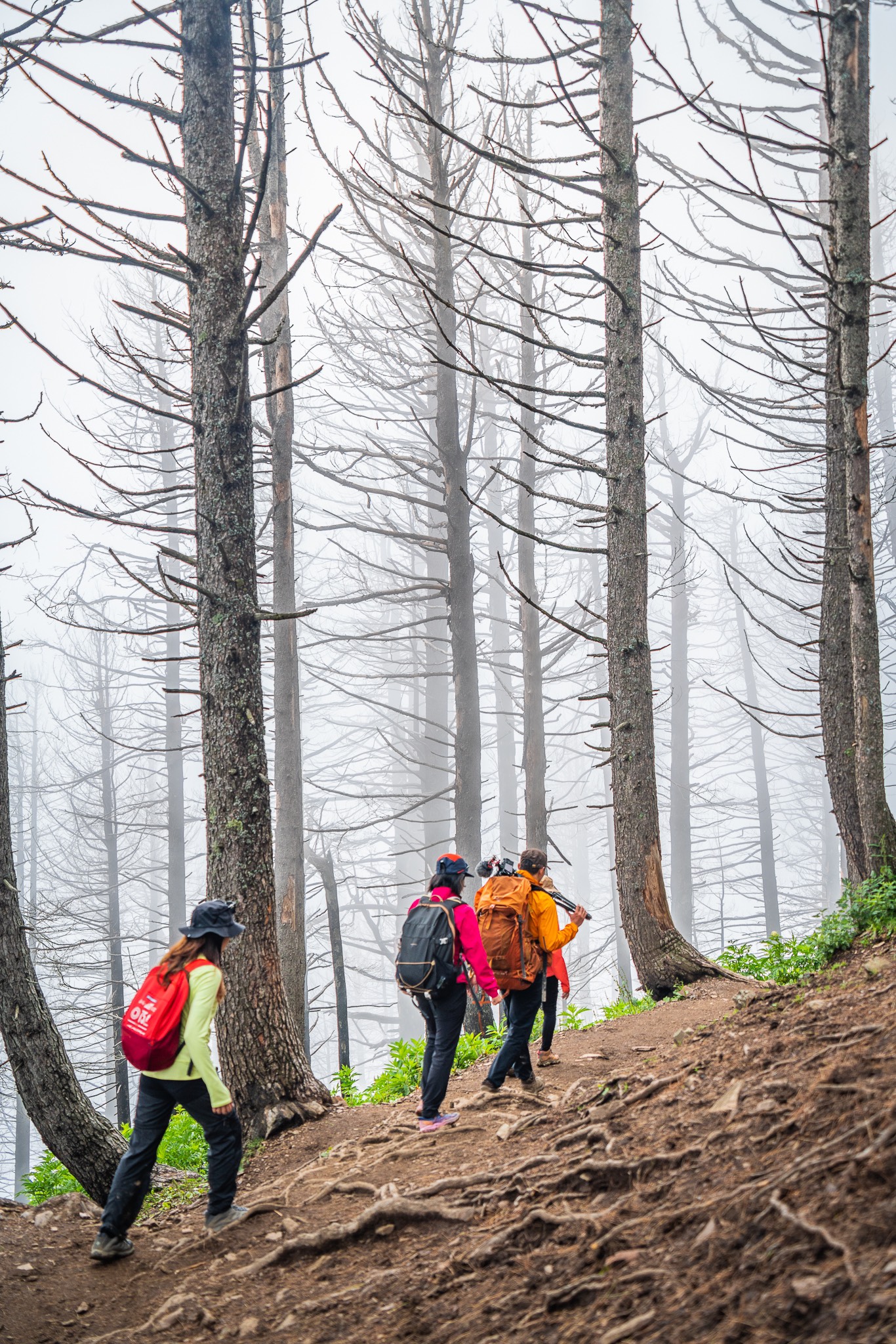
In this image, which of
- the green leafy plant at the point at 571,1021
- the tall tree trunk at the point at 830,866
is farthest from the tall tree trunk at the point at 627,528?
the tall tree trunk at the point at 830,866

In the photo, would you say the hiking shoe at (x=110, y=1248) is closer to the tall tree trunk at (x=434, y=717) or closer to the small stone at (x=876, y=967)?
the small stone at (x=876, y=967)

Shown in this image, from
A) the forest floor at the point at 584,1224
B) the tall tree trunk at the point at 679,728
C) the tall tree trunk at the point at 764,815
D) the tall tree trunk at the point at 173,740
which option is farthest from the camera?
the tall tree trunk at the point at 764,815

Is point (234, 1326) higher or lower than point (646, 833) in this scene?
lower

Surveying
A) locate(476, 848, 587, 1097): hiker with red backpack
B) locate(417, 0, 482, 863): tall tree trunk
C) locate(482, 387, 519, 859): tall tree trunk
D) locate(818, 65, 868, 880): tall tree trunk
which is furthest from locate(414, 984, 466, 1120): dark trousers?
locate(482, 387, 519, 859): tall tree trunk

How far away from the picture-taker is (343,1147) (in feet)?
18.5

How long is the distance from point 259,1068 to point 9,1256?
1823 mm

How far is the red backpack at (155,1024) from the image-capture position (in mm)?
4398

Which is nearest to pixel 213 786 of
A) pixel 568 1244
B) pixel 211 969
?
pixel 211 969

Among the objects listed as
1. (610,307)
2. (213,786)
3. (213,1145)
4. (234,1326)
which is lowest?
(234,1326)

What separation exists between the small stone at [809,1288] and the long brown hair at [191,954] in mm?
3066

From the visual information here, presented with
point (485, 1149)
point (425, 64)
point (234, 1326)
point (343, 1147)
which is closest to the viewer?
point (234, 1326)

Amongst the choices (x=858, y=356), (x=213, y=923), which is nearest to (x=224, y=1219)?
(x=213, y=923)

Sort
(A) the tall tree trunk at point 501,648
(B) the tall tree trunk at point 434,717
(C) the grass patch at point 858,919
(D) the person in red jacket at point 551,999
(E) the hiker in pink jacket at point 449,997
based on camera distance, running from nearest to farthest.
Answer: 1. (E) the hiker in pink jacket at point 449,997
2. (C) the grass patch at point 858,919
3. (D) the person in red jacket at point 551,999
4. (B) the tall tree trunk at point 434,717
5. (A) the tall tree trunk at point 501,648

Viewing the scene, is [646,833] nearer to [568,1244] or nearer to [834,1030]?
[834,1030]
